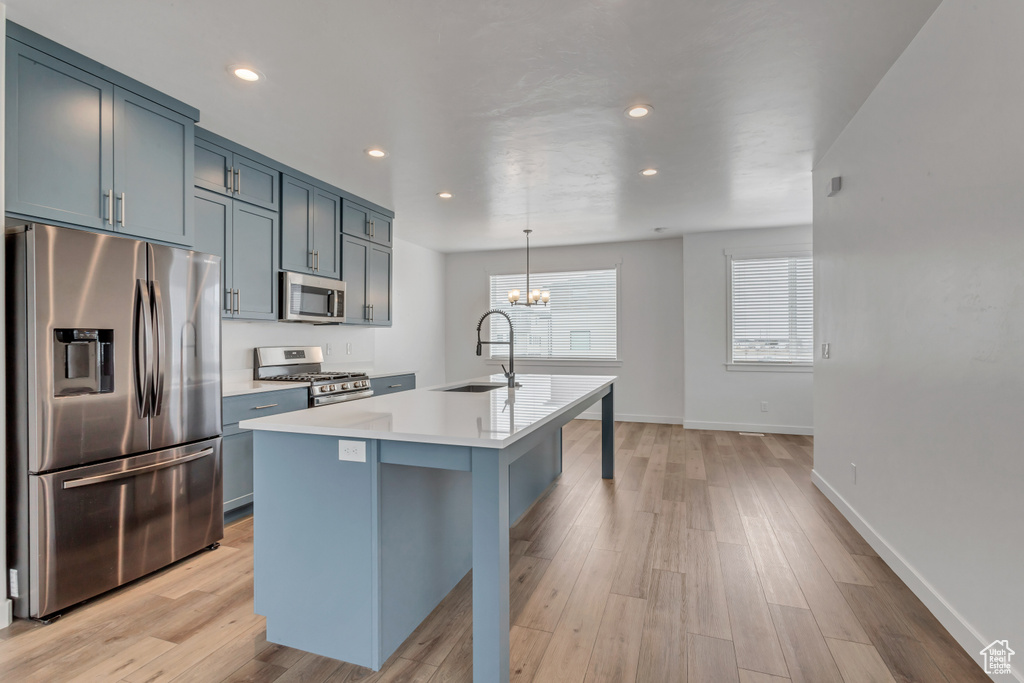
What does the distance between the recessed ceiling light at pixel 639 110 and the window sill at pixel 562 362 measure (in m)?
4.35

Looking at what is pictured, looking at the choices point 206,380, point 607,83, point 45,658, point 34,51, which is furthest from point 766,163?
point 45,658

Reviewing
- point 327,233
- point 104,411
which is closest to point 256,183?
point 327,233

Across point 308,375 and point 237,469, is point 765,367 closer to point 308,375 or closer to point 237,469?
point 308,375

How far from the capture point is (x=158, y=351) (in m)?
2.44

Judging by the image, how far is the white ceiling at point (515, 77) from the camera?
2016 millimetres

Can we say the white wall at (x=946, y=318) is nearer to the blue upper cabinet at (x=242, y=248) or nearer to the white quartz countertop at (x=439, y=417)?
the white quartz countertop at (x=439, y=417)

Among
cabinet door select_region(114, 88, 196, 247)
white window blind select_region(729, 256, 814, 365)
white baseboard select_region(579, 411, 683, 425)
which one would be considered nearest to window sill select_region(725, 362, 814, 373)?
white window blind select_region(729, 256, 814, 365)

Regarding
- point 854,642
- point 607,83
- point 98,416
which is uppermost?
point 607,83

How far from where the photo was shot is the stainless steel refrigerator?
2.02 m

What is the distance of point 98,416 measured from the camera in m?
2.20

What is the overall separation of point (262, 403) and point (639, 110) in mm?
2970

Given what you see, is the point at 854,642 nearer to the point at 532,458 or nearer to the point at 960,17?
the point at 532,458

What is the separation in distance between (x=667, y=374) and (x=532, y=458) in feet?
12.6

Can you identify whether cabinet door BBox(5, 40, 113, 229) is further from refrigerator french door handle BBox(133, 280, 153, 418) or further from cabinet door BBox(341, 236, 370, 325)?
cabinet door BBox(341, 236, 370, 325)
